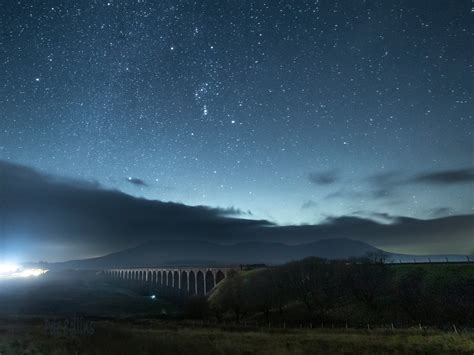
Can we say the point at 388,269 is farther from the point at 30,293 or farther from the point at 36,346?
the point at 30,293

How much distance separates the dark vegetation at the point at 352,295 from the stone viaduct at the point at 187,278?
1354 inches

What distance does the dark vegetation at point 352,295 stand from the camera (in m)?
48.7

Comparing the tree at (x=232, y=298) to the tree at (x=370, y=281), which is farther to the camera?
the tree at (x=232, y=298)

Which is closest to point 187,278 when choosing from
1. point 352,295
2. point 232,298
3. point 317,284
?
point 232,298

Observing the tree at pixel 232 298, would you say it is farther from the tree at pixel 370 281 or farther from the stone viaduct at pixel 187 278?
the stone viaduct at pixel 187 278

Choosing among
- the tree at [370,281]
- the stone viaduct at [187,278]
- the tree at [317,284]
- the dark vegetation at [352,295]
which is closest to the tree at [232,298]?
the dark vegetation at [352,295]

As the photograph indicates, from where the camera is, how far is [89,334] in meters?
26.8

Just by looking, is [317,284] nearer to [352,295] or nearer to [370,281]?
[352,295]

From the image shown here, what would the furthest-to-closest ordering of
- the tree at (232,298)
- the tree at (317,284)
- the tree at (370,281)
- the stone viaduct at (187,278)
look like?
the stone viaduct at (187,278)
the tree at (232,298)
the tree at (317,284)
the tree at (370,281)

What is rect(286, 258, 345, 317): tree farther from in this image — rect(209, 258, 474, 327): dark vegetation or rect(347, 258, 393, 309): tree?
rect(347, 258, 393, 309): tree

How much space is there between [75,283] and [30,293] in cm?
2913

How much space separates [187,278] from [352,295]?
278 feet

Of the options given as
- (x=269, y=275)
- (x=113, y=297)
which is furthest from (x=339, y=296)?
(x=113, y=297)

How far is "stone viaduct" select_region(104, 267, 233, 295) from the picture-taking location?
10966cm
